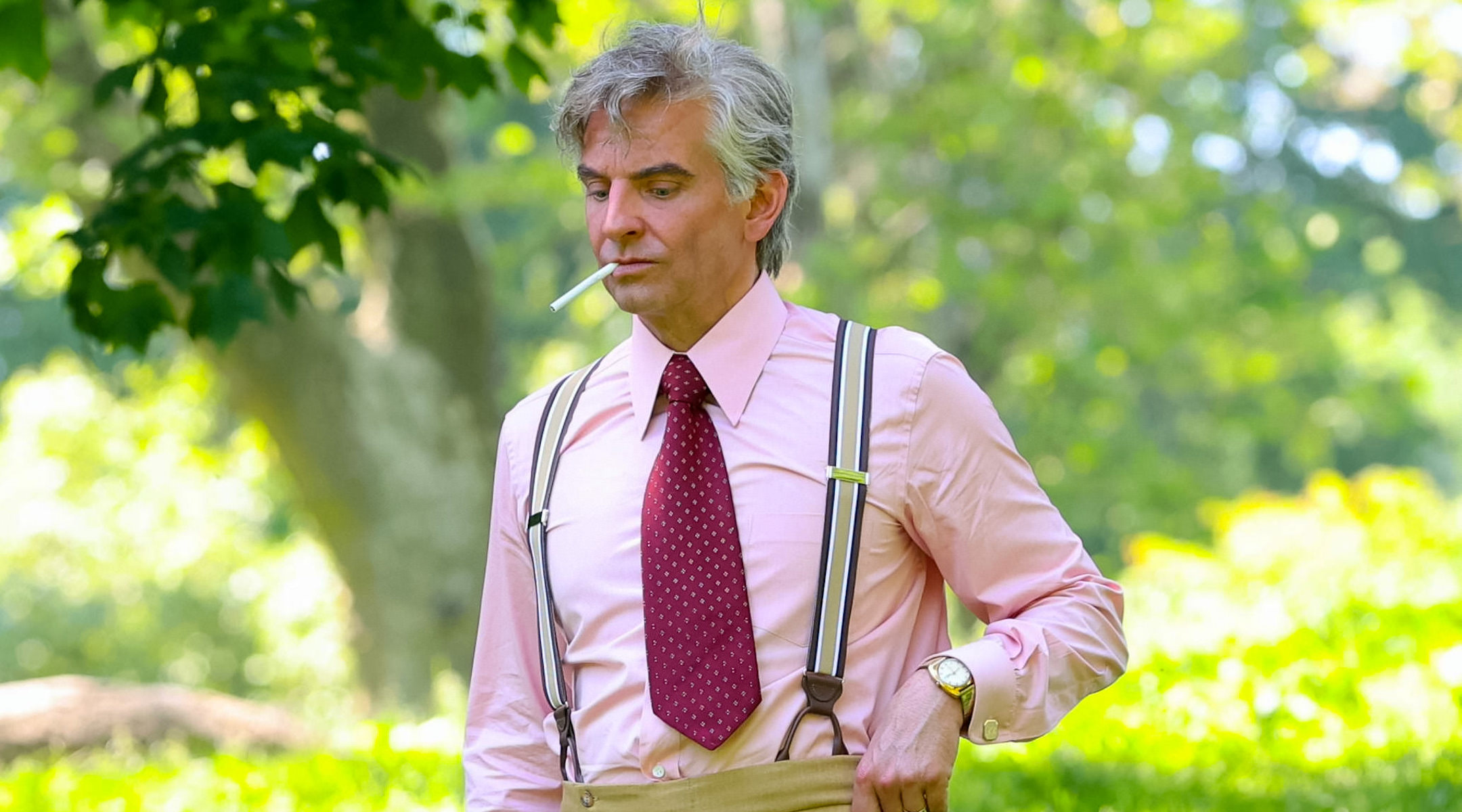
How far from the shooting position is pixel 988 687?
2082 mm

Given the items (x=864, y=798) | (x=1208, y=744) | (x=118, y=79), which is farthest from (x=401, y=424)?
(x=864, y=798)

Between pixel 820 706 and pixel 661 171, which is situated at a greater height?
pixel 661 171

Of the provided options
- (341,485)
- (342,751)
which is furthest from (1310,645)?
(341,485)

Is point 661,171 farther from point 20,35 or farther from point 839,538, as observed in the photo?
point 20,35

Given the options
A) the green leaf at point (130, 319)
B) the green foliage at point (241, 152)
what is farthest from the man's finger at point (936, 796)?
the green leaf at point (130, 319)

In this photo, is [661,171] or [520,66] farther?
[520,66]

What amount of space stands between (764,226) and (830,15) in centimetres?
1364

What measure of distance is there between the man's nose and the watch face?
2.41 ft

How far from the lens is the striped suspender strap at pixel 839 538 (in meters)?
2.16

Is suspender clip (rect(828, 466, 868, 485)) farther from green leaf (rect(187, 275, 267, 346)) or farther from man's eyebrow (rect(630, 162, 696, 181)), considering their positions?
green leaf (rect(187, 275, 267, 346))

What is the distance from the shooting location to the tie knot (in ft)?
7.77

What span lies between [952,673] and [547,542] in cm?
67

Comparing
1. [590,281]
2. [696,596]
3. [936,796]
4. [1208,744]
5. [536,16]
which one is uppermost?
[536,16]

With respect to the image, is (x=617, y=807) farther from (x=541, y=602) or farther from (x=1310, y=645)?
(x=1310, y=645)
